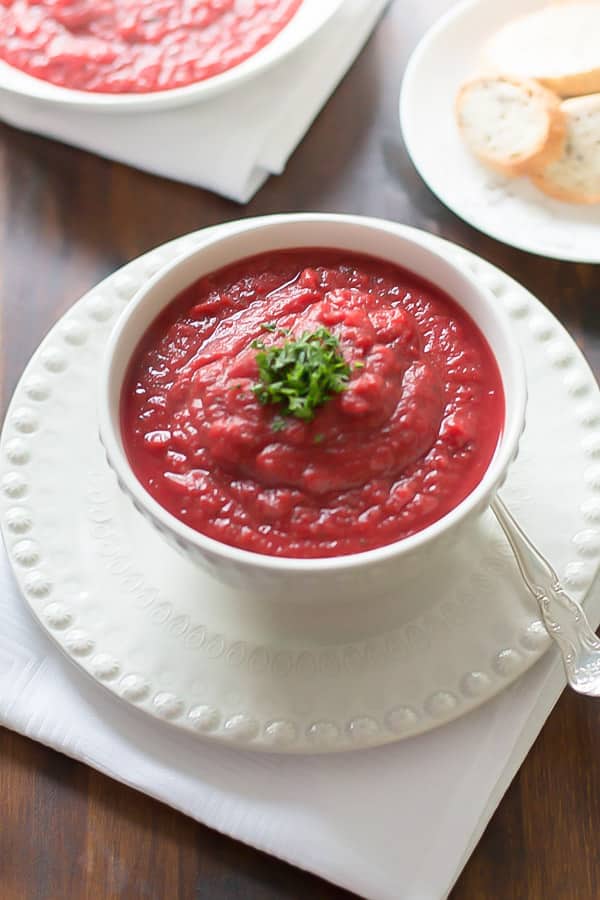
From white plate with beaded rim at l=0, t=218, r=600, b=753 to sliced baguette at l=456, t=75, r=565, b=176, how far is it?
0.54m

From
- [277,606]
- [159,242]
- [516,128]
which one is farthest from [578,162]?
[277,606]

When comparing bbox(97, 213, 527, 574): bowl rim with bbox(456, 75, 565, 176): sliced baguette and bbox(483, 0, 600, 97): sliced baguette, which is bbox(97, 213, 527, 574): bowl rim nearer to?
bbox(456, 75, 565, 176): sliced baguette

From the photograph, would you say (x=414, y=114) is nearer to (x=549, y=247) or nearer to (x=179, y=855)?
(x=549, y=247)

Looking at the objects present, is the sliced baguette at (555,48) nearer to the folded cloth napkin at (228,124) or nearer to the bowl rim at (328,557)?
the folded cloth napkin at (228,124)

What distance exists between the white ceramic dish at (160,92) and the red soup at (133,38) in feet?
0.15

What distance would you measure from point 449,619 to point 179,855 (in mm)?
586

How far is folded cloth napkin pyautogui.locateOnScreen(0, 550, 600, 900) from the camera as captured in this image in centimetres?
161

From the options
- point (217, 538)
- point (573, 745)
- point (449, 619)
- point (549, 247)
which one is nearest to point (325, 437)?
point (217, 538)

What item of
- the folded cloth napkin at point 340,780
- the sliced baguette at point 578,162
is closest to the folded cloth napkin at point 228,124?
the sliced baguette at point 578,162

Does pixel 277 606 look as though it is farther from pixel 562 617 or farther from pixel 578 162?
pixel 578 162

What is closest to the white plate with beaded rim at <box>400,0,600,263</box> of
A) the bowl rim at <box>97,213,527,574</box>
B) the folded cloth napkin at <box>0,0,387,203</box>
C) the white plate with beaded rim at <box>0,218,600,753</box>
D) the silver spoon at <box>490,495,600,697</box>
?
the folded cloth napkin at <box>0,0,387,203</box>

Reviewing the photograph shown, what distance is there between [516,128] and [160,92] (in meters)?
0.81

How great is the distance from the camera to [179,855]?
1.71m

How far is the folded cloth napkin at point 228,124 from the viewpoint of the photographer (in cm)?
240
